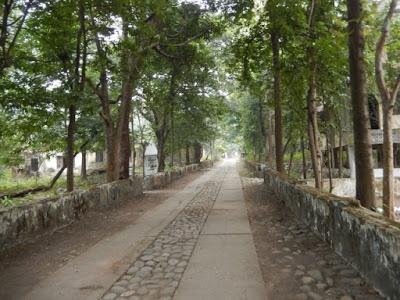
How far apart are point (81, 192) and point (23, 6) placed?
490 cm

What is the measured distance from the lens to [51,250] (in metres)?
7.18

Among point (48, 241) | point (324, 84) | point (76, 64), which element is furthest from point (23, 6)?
point (324, 84)

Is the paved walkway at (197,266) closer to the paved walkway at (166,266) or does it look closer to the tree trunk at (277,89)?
the paved walkway at (166,266)

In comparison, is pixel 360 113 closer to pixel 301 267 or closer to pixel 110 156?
pixel 301 267

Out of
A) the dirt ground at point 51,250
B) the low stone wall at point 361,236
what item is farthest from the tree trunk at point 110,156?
the low stone wall at point 361,236

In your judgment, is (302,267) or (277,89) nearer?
(302,267)

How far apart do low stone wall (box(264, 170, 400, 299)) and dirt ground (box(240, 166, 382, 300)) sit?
0.15 m

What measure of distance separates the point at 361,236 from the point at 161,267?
2873 millimetres

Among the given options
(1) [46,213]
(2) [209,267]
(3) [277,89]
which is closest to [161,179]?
(3) [277,89]

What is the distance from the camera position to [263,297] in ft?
15.0

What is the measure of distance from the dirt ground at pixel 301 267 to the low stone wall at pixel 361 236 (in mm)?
145

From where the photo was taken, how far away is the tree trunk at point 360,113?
678 cm

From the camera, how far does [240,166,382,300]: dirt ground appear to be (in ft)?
15.1

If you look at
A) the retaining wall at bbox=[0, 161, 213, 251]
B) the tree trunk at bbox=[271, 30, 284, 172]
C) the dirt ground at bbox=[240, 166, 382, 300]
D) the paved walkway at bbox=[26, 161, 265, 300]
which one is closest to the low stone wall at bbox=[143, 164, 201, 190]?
the retaining wall at bbox=[0, 161, 213, 251]
